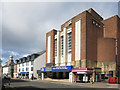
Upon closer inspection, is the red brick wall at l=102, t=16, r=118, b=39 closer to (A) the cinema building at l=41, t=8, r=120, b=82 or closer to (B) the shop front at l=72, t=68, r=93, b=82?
(A) the cinema building at l=41, t=8, r=120, b=82

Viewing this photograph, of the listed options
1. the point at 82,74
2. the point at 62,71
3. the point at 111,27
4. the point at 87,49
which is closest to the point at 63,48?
the point at 62,71

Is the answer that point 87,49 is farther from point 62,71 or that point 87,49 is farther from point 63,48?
point 63,48

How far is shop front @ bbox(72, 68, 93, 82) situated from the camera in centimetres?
3698

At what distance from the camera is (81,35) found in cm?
4406

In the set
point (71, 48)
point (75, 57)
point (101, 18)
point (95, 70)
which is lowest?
point (95, 70)

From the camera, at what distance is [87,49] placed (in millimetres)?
42719

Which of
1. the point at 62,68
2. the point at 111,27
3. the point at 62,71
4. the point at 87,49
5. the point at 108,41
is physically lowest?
the point at 62,71

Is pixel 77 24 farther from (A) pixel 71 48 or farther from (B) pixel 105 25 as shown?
(B) pixel 105 25

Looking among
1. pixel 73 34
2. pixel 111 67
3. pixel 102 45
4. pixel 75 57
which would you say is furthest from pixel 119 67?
pixel 73 34

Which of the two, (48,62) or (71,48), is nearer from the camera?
(71,48)

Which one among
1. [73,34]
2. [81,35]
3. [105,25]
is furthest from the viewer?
[105,25]

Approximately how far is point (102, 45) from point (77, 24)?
36.5ft

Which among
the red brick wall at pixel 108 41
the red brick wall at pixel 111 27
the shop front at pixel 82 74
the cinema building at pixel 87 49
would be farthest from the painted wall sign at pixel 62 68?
the red brick wall at pixel 111 27

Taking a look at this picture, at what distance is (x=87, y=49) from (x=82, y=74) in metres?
7.70
